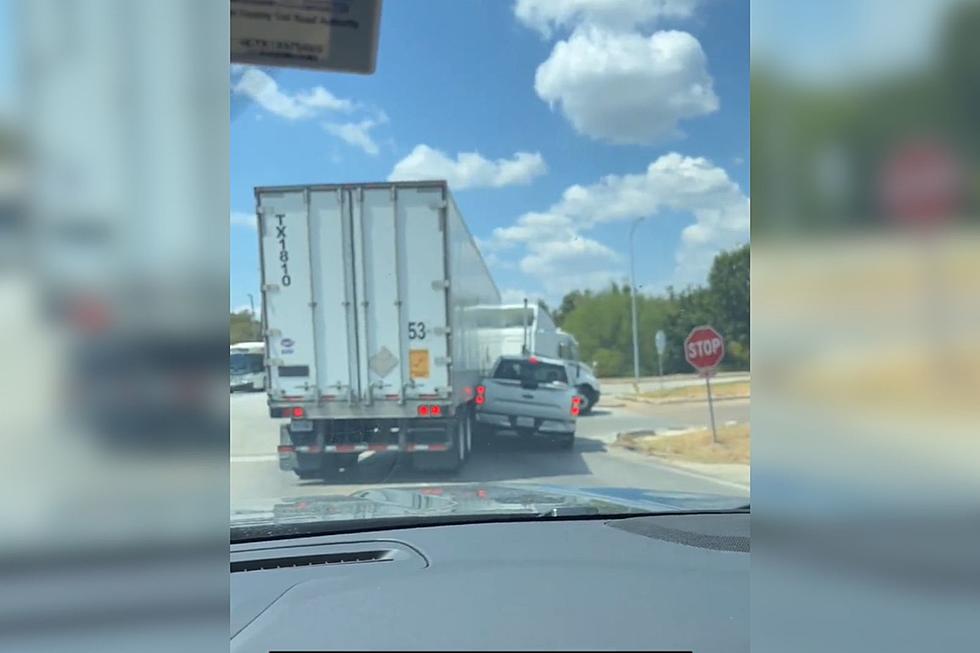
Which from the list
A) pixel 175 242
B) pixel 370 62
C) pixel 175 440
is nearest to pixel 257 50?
pixel 370 62

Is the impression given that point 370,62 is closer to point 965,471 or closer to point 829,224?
point 829,224

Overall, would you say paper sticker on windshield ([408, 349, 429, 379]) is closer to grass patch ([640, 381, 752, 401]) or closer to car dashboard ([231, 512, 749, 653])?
grass patch ([640, 381, 752, 401])

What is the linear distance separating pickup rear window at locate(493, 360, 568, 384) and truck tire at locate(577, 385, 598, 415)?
0.86 m

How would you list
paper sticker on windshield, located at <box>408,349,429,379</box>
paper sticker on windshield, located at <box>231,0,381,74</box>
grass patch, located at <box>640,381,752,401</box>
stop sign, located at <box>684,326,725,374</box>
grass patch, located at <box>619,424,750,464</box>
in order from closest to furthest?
paper sticker on windshield, located at <box>231,0,381,74</box>, stop sign, located at <box>684,326,725,374</box>, grass patch, located at <box>640,381,752,401</box>, grass patch, located at <box>619,424,750,464</box>, paper sticker on windshield, located at <box>408,349,429,379</box>

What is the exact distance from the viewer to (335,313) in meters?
8.61

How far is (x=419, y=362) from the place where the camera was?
880 cm

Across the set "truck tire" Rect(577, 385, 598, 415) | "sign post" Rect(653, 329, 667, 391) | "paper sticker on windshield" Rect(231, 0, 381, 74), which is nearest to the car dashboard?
"paper sticker on windshield" Rect(231, 0, 381, 74)

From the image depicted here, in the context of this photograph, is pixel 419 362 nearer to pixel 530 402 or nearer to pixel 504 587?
pixel 530 402

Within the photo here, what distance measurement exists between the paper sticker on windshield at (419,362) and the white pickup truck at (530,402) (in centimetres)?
170

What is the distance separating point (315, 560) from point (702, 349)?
218 inches

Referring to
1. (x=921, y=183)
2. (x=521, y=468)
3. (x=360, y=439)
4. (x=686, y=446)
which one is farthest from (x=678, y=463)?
(x=921, y=183)

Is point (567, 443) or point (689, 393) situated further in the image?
point (689, 393)

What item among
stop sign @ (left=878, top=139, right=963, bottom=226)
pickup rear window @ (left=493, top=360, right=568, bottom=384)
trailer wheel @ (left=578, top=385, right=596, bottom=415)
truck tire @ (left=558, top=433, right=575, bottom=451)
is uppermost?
stop sign @ (left=878, top=139, right=963, bottom=226)

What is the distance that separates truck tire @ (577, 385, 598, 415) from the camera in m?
11.7
